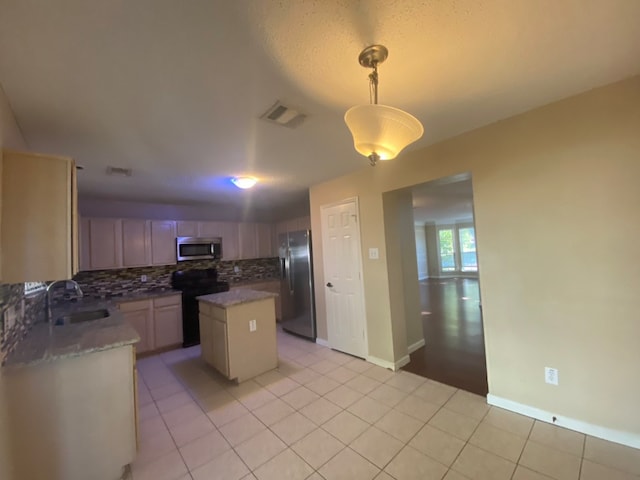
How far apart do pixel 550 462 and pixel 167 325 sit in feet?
14.7

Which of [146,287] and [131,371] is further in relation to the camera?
[146,287]

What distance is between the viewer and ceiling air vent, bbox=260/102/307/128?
1.81 metres

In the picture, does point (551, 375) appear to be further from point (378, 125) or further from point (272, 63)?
point (272, 63)

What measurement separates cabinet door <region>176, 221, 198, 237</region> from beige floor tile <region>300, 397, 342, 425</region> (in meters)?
3.59

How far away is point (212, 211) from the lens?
17.0ft

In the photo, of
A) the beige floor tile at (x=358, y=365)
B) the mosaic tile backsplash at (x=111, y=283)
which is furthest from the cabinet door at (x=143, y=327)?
the beige floor tile at (x=358, y=365)

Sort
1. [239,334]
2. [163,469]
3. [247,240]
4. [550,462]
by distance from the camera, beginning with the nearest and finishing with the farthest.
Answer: [550,462] → [163,469] → [239,334] → [247,240]

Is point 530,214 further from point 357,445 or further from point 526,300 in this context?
point 357,445

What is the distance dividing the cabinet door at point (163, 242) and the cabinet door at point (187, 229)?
0.08 meters

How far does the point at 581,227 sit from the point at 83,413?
137 inches

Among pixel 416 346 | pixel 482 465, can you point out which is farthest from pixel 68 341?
pixel 416 346

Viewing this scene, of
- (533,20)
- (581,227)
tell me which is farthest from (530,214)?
(533,20)

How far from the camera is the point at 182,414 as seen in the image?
2.47 m

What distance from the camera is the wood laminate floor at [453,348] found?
2842mm
